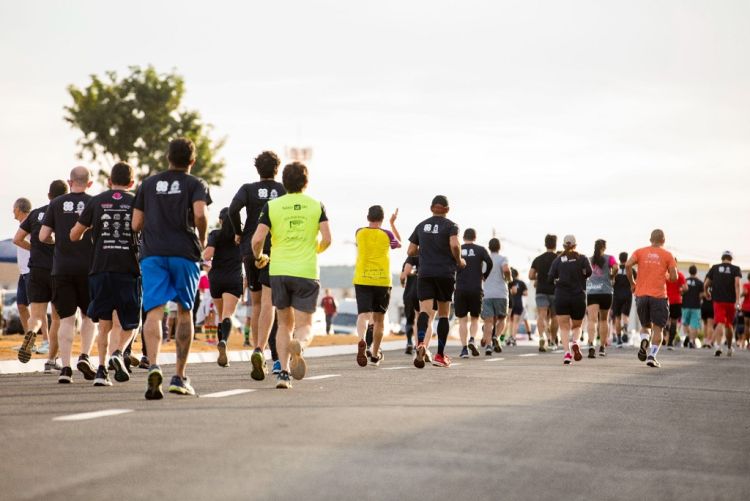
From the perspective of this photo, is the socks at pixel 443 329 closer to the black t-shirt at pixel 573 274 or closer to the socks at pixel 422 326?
the socks at pixel 422 326

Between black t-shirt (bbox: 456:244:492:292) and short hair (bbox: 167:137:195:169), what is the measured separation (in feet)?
36.2

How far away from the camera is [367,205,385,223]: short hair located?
54.9 ft

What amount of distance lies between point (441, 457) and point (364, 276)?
9.90 meters

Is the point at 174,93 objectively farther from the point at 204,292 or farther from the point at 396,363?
the point at 396,363

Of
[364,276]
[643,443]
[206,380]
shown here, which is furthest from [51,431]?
[364,276]

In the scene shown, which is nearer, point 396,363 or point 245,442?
point 245,442

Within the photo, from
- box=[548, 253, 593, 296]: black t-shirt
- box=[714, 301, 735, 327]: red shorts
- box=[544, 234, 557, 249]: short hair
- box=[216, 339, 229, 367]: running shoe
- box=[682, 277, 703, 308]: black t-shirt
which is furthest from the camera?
box=[682, 277, 703, 308]: black t-shirt

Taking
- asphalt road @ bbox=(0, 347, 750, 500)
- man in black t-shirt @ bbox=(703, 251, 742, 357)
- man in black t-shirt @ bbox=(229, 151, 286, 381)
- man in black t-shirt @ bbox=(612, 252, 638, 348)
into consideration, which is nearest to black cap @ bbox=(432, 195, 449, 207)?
man in black t-shirt @ bbox=(229, 151, 286, 381)

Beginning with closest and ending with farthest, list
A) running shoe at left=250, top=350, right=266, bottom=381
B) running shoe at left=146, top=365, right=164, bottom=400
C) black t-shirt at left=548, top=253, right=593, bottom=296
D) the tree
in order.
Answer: running shoe at left=146, top=365, right=164, bottom=400
running shoe at left=250, top=350, right=266, bottom=381
black t-shirt at left=548, top=253, right=593, bottom=296
the tree

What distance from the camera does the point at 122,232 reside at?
1211 cm

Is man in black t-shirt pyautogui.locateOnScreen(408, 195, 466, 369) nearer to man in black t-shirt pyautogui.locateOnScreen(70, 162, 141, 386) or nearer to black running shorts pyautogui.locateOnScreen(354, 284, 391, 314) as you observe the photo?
black running shorts pyautogui.locateOnScreen(354, 284, 391, 314)

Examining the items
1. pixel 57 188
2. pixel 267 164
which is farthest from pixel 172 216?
pixel 57 188

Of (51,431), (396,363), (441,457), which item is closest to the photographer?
(441,457)

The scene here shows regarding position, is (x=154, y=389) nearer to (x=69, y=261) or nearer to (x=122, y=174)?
(x=122, y=174)
